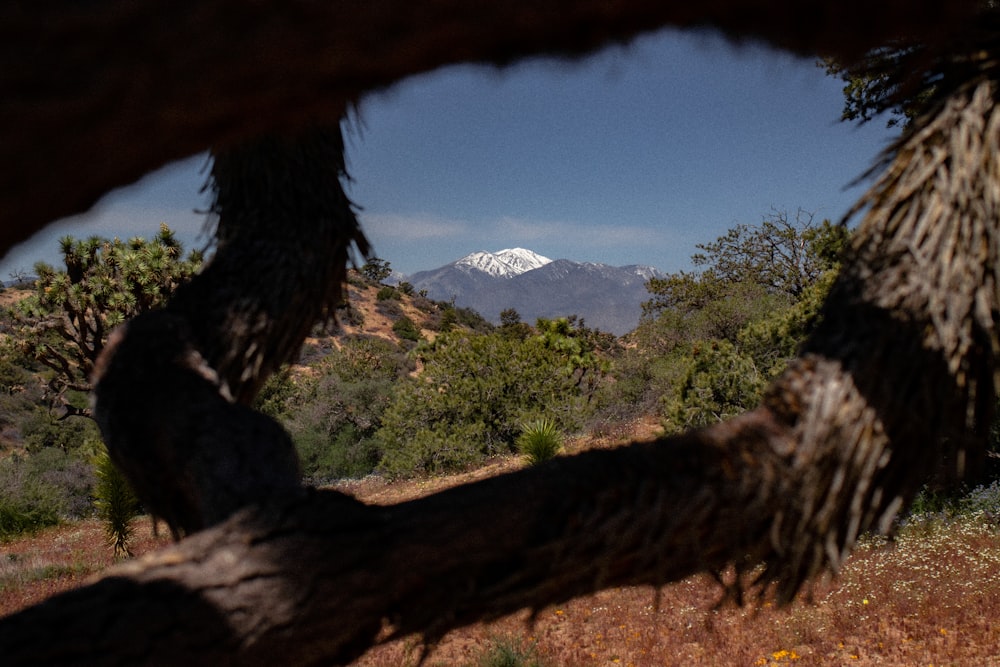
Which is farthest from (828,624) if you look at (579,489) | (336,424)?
(336,424)

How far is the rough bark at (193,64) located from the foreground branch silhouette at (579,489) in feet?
0.32

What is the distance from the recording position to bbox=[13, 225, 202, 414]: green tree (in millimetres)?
16969

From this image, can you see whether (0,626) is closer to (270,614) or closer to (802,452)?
(270,614)

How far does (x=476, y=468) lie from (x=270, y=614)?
16166 millimetres

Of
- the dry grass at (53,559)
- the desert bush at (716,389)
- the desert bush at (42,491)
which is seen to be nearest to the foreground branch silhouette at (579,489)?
the dry grass at (53,559)

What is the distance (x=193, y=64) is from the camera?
87 cm

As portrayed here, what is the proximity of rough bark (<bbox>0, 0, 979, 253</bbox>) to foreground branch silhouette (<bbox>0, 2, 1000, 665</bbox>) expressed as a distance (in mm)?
98

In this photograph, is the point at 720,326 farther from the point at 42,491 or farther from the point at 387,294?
the point at 387,294

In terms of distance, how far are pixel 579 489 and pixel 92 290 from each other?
18.8m

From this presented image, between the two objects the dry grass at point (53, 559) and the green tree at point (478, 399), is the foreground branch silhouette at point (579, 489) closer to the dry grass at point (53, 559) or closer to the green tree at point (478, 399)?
the dry grass at point (53, 559)

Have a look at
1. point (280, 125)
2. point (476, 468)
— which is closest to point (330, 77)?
point (280, 125)

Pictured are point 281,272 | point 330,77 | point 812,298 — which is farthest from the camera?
point 812,298

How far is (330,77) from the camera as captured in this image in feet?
3.42

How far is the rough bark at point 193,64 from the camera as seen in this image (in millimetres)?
757
